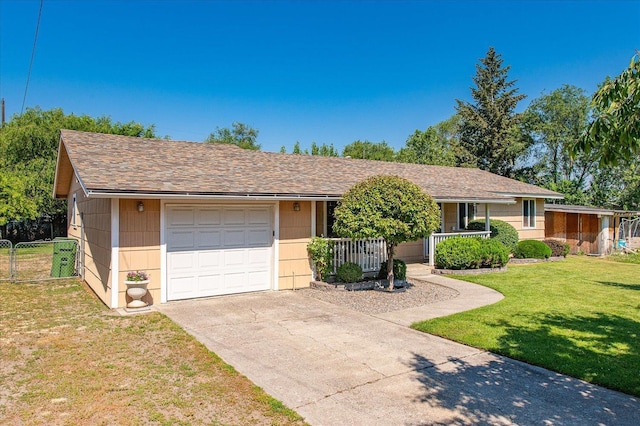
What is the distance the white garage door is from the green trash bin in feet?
18.9

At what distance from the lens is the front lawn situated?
409 centimetres

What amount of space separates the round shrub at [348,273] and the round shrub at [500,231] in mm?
8377

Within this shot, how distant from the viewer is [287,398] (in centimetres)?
448

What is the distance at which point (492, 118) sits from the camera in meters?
35.8

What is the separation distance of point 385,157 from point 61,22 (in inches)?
1670

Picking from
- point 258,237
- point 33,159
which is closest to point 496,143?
point 258,237

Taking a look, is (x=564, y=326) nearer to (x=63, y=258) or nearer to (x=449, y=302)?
(x=449, y=302)

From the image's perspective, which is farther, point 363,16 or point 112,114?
point 112,114

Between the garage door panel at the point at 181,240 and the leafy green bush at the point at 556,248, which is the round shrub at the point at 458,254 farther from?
the garage door panel at the point at 181,240

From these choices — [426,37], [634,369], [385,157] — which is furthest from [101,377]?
[385,157]

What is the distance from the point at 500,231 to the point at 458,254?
16.7 ft

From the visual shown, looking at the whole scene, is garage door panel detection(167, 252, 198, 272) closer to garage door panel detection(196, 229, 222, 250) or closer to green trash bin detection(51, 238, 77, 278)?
garage door panel detection(196, 229, 222, 250)

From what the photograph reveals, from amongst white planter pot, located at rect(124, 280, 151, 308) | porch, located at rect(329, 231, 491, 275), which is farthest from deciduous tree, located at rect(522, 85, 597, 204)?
white planter pot, located at rect(124, 280, 151, 308)

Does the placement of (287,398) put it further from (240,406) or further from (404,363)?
(404,363)
